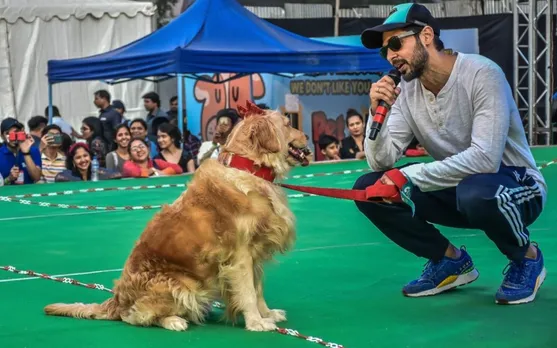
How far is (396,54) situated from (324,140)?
10353 mm

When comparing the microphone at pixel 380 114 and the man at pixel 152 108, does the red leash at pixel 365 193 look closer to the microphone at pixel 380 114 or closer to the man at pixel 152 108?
the microphone at pixel 380 114

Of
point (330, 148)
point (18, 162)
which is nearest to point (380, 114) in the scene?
point (18, 162)

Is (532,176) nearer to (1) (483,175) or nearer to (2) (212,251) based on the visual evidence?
(1) (483,175)

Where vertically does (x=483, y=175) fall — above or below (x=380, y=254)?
above

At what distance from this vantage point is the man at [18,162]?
12.9 metres

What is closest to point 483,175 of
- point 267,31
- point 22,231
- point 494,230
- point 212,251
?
point 494,230

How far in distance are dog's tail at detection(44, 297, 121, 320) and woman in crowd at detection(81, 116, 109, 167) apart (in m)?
9.15

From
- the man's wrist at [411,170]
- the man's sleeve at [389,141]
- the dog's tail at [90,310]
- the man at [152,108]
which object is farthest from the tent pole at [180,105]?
the man's wrist at [411,170]

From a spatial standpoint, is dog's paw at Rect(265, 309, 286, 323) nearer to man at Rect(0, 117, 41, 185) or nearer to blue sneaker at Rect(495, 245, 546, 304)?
blue sneaker at Rect(495, 245, 546, 304)

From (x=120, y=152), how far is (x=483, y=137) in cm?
921

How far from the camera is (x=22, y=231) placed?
8.86 meters

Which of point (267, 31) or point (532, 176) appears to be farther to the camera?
point (267, 31)

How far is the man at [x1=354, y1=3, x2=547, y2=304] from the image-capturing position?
5.06 meters

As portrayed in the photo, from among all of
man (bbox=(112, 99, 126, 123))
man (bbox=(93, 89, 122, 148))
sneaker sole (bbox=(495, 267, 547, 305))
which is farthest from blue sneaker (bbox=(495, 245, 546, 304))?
man (bbox=(112, 99, 126, 123))
